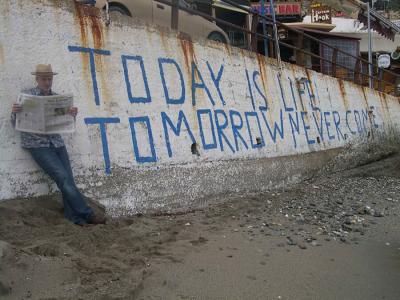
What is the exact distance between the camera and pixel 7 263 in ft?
12.7

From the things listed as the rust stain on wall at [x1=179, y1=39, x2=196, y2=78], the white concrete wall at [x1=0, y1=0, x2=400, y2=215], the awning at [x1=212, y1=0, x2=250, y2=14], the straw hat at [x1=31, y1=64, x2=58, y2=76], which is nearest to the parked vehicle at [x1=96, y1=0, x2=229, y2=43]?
the rust stain on wall at [x1=179, y1=39, x2=196, y2=78]

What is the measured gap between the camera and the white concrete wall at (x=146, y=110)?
5340mm

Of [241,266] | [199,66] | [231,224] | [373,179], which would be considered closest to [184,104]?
[199,66]

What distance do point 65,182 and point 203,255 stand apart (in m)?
1.64

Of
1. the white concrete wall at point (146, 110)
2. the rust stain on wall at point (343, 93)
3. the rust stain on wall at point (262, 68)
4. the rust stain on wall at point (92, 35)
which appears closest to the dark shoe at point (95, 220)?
the white concrete wall at point (146, 110)

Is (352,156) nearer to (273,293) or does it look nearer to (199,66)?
(199,66)

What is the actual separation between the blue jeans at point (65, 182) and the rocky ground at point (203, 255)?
0.51ft

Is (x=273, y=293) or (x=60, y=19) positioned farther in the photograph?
(x=60, y=19)

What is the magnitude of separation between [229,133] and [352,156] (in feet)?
19.0

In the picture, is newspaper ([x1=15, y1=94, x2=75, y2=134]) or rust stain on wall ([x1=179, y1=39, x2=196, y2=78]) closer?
newspaper ([x1=15, y1=94, x2=75, y2=134])

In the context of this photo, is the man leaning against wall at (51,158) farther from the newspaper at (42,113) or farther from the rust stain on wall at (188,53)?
the rust stain on wall at (188,53)

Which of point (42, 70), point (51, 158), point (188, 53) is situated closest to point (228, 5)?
point (188, 53)

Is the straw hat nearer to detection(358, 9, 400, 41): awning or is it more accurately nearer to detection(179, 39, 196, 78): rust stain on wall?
detection(179, 39, 196, 78): rust stain on wall

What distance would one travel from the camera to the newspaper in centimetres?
505
